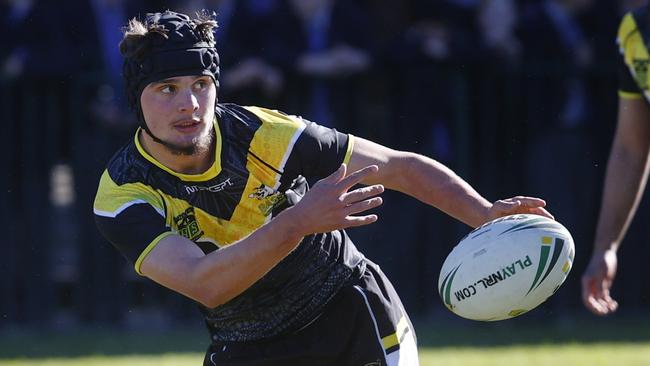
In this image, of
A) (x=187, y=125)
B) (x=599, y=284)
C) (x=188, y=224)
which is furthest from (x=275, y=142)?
(x=599, y=284)

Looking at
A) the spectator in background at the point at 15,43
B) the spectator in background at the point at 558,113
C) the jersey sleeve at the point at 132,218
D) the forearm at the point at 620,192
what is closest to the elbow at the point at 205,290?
the jersey sleeve at the point at 132,218

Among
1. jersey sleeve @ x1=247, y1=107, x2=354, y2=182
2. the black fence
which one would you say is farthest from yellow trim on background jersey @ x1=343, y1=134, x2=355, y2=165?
the black fence

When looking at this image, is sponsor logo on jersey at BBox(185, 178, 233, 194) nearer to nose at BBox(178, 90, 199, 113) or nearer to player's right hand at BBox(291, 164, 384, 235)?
nose at BBox(178, 90, 199, 113)

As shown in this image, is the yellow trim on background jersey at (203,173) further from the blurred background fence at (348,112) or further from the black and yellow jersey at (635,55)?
the blurred background fence at (348,112)

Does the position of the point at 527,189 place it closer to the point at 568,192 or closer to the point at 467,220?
the point at 568,192

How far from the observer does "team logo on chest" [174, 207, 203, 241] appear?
4766 mm

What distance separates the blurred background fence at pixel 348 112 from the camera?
30.3ft

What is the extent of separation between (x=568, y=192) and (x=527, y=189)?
0.33 metres

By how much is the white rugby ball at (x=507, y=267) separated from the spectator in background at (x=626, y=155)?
0.97m

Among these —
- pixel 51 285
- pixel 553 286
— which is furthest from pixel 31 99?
pixel 553 286

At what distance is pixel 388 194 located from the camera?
30.3 ft

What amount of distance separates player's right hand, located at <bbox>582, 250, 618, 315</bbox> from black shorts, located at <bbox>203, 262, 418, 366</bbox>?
91 centimetres

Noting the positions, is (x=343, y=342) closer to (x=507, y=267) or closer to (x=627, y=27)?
(x=507, y=267)

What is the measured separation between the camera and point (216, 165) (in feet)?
15.8
